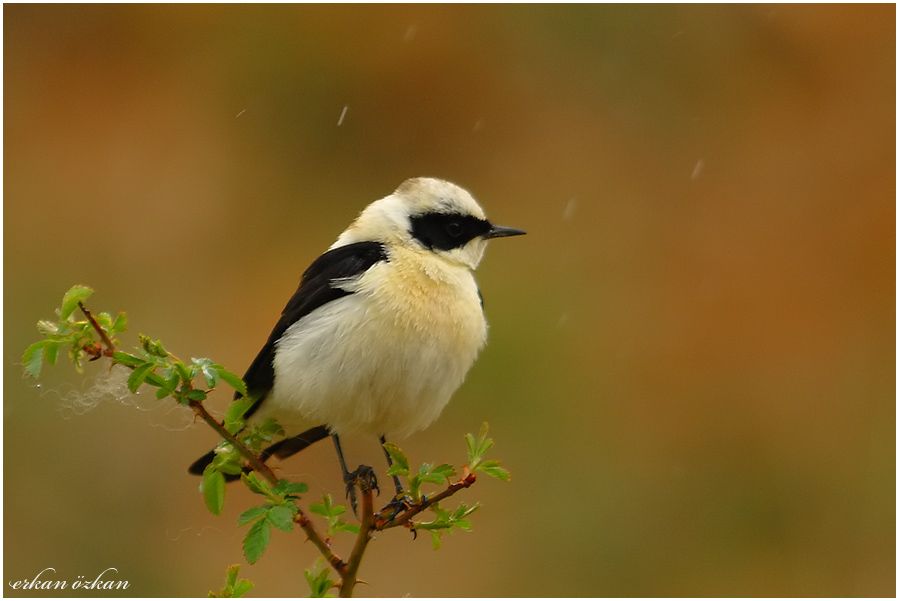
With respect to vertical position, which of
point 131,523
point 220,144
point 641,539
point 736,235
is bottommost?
point 131,523

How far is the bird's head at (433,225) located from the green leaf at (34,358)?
1.71 metres

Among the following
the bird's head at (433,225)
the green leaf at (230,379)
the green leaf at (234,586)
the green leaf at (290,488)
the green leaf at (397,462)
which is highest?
the bird's head at (433,225)

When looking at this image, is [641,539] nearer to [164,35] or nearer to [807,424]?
[807,424]

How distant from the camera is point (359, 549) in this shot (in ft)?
8.93

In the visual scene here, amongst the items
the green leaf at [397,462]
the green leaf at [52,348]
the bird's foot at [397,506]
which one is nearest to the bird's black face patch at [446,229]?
the bird's foot at [397,506]

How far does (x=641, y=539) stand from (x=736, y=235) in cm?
289

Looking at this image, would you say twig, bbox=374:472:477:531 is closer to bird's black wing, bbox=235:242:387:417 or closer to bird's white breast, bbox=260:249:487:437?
bird's white breast, bbox=260:249:487:437

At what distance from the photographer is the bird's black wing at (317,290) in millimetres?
3979

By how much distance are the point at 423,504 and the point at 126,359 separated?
0.80 metres

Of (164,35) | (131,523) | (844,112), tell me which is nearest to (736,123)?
(844,112)

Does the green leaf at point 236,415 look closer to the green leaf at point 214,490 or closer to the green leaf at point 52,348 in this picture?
the green leaf at point 214,490

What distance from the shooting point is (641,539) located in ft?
22.7

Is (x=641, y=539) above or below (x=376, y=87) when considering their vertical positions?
below

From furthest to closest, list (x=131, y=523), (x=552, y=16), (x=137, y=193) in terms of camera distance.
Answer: (x=552, y=16), (x=137, y=193), (x=131, y=523)
